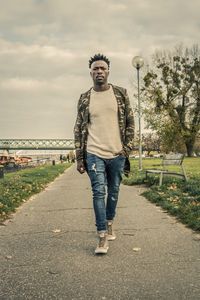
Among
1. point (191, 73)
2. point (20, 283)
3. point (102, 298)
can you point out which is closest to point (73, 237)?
point (20, 283)

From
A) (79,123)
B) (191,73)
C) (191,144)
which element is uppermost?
(191,73)

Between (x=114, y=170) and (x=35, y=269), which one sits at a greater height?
(x=114, y=170)

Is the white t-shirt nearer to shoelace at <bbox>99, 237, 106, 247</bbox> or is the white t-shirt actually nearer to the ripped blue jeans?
the ripped blue jeans

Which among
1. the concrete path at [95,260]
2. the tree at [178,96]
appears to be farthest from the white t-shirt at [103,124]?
the tree at [178,96]

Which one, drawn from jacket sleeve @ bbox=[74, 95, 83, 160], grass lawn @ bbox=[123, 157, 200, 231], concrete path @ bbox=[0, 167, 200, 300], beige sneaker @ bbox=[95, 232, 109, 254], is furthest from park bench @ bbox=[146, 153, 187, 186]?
beige sneaker @ bbox=[95, 232, 109, 254]

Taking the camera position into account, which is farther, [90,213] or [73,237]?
[90,213]

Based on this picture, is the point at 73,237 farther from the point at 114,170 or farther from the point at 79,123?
the point at 79,123

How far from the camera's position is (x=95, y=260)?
4906mm

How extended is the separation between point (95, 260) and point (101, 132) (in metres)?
1.48

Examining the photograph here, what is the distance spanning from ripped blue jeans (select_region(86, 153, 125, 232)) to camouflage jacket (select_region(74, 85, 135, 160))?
0.15 meters

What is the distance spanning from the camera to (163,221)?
760 centimetres

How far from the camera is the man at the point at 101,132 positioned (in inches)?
213

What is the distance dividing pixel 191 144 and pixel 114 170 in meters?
55.1

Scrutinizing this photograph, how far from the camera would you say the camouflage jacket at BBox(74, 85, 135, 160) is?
5.52 m
